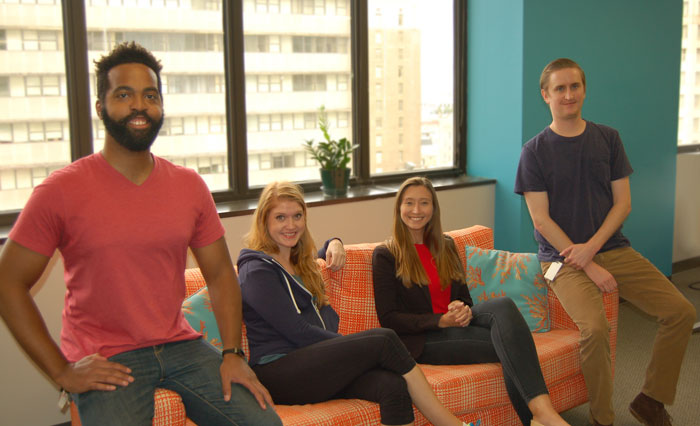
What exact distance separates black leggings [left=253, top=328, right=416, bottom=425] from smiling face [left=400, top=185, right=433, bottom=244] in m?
0.63

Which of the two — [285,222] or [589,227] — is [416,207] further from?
[589,227]

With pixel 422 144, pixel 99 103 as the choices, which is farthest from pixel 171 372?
pixel 422 144

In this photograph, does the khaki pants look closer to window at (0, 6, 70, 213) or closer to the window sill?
the window sill

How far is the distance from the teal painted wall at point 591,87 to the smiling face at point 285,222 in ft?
6.94

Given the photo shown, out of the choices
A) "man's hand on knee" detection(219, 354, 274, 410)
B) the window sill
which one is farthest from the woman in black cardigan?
the window sill

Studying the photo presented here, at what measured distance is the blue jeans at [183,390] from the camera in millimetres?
1737

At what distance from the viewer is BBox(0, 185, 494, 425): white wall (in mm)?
2793

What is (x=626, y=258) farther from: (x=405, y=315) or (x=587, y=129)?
(x=405, y=315)

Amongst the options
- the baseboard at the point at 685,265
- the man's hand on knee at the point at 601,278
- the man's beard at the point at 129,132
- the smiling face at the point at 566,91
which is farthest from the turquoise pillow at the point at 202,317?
the baseboard at the point at 685,265

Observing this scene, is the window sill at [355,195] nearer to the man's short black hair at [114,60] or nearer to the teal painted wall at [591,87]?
the teal painted wall at [591,87]

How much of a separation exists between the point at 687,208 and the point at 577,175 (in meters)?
2.96

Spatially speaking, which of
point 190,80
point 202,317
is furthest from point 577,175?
point 190,80

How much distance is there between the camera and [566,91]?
282cm

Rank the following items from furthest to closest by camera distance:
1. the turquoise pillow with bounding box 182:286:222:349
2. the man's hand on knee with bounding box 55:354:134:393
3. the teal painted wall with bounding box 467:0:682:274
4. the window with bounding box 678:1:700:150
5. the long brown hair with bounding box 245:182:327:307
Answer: the window with bounding box 678:1:700:150 → the teal painted wall with bounding box 467:0:682:274 → the long brown hair with bounding box 245:182:327:307 → the turquoise pillow with bounding box 182:286:222:349 → the man's hand on knee with bounding box 55:354:134:393
